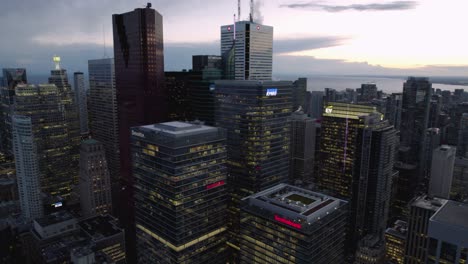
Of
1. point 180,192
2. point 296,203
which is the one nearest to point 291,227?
point 296,203

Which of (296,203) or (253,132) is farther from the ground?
(253,132)

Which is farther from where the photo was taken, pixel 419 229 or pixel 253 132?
pixel 253 132

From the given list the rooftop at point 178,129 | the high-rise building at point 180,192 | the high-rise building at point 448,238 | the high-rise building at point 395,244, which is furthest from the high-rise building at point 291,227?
the high-rise building at point 395,244

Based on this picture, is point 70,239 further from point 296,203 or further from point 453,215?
point 453,215

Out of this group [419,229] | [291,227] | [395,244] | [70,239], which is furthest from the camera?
[395,244]

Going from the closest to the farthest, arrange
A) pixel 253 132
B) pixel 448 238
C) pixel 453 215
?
pixel 448 238 < pixel 453 215 < pixel 253 132

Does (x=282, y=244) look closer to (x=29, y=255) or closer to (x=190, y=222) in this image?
(x=190, y=222)

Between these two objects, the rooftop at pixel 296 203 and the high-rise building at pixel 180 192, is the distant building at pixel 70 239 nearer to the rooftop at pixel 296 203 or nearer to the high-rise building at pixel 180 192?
the high-rise building at pixel 180 192
